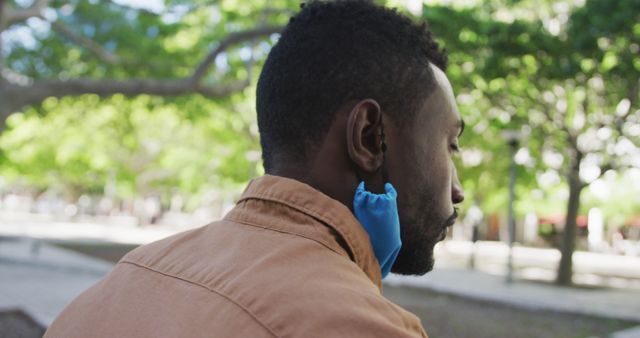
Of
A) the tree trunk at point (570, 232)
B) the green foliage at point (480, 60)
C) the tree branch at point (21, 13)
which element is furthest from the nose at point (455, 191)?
the tree trunk at point (570, 232)

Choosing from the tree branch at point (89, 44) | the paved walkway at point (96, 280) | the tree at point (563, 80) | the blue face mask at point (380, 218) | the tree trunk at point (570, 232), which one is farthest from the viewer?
the tree trunk at point (570, 232)

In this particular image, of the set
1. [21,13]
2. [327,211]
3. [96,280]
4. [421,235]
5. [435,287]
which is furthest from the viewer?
[435,287]

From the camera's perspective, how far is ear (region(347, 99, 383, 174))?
4.24 feet

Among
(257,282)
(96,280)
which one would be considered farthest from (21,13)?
(257,282)

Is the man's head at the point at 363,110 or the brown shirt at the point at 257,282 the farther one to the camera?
the man's head at the point at 363,110

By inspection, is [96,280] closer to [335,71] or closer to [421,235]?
[421,235]

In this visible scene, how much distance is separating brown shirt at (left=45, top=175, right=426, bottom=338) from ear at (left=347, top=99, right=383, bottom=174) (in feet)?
0.40

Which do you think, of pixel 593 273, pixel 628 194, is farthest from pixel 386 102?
pixel 628 194

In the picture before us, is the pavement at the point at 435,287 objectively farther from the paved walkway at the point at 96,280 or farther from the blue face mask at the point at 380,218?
the blue face mask at the point at 380,218

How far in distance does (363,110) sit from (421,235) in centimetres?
33

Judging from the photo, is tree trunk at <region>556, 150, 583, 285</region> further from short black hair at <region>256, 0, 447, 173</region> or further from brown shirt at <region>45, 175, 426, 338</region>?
brown shirt at <region>45, 175, 426, 338</region>

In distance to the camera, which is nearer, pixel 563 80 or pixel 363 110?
pixel 363 110

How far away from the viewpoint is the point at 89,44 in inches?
534

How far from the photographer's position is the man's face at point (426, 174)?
4.44 feet
